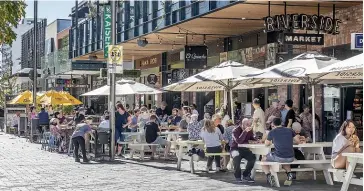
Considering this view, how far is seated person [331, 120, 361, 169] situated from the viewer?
1144 centimetres

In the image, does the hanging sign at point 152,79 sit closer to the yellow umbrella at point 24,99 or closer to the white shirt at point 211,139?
the yellow umbrella at point 24,99

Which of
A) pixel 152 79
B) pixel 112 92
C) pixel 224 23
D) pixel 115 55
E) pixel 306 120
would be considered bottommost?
pixel 306 120

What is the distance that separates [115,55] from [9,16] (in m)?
8.52

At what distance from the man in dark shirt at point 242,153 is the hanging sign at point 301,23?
5.15 meters

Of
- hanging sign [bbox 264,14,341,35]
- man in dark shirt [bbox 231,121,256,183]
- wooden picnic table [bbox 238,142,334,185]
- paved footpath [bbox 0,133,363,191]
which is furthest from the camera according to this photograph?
hanging sign [bbox 264,14,341,35]

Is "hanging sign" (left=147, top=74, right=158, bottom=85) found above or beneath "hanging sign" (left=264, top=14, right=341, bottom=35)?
beneath

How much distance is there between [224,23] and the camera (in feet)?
74.4

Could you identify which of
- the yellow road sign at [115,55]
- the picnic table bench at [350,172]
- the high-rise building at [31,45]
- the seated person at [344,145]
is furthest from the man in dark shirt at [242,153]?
the high-rise building at [31,45]

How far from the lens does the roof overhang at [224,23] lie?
18469 millimetres

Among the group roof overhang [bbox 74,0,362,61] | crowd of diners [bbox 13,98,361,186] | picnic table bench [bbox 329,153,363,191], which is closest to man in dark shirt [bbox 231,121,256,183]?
crowd of diners [bbox 13,98,361,186]

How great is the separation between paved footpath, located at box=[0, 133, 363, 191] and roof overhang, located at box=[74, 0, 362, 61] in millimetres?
4829

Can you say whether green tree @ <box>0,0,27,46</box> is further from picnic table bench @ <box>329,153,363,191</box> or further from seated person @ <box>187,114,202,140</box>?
seated person @ <box>187,114,202,140</box>

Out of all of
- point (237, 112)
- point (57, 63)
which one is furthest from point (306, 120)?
point (57, 63)

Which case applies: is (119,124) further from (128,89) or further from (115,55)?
(128,89)
